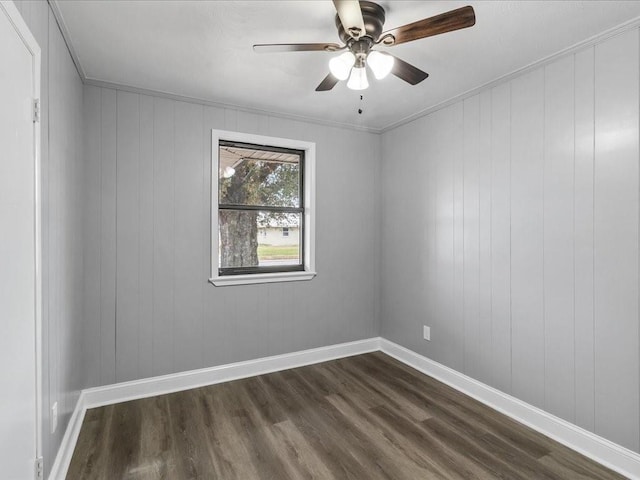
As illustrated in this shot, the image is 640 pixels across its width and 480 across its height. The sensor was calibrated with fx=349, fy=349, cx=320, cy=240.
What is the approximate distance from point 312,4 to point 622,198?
2.03m

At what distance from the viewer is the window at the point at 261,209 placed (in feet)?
10.6

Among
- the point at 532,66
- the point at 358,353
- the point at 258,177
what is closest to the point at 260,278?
the point at 258,177

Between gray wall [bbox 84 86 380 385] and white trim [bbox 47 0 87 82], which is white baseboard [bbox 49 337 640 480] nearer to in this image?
gray wall [bbox 84 86 380 385]

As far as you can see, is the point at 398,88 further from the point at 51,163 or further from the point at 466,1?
the point at 51,163

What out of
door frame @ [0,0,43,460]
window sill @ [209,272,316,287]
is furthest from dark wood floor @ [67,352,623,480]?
window sill @ [209,272,316,287]

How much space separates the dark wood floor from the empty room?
18 millimetres

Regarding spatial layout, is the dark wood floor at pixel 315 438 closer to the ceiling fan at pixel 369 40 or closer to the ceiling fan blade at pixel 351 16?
the ceiling fan at pixel 369 40

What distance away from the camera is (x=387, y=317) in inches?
153

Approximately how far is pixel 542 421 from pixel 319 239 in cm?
232

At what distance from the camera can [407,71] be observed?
6.50ft

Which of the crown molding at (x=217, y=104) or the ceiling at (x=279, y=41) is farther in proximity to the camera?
the crown molding at (x=217, y=104)

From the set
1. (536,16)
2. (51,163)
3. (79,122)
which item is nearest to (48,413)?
(51,163)

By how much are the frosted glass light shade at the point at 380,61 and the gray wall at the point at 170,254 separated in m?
1.69

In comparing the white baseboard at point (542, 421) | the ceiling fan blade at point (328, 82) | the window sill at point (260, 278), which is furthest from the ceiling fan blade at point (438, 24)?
the white baseboard at point (542, 421)
